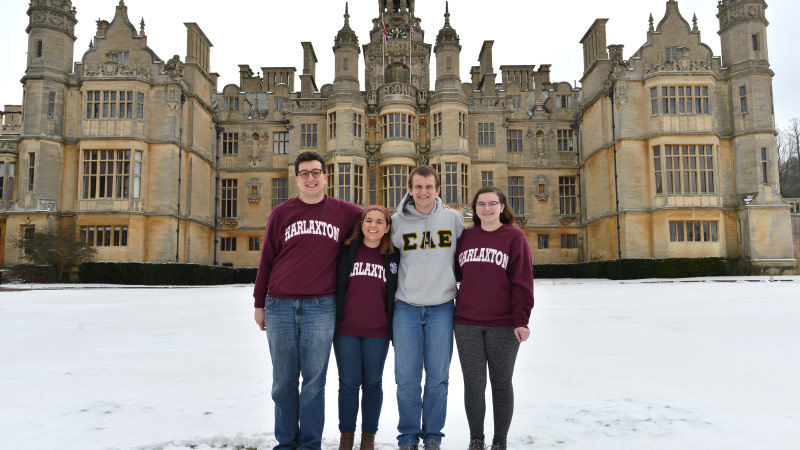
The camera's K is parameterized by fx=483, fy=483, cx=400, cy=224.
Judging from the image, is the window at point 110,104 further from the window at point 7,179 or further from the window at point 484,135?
the window at point 484,135

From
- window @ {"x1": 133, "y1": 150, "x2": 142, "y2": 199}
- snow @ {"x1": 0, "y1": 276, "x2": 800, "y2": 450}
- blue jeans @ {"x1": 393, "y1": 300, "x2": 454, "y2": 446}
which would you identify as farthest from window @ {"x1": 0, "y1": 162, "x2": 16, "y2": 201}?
blue jeans @ {"x1": 393, "y1": 300, "x2": 454, "y2": 446}

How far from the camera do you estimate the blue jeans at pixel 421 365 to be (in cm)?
330

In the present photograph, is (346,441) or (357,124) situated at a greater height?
(357,124)

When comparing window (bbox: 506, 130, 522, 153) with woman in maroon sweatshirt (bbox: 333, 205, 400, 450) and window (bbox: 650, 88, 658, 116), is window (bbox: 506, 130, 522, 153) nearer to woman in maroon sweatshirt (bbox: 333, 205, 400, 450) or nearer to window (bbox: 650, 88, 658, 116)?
window (bbox: 650, 88, 658, 116)

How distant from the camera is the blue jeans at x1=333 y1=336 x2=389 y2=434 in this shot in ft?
10.9

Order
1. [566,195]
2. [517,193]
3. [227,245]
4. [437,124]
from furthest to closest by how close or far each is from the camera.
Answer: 1. [566,195]
2. [517,193]
3. [227,245]
4. [437,124]

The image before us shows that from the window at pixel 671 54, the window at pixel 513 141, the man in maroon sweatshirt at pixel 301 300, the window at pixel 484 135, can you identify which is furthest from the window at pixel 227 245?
the man in maroon sweatshirt at pixel 301 300

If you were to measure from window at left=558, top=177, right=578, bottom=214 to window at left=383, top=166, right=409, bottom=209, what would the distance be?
10.9 metres

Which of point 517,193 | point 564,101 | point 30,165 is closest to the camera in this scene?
point 30,165

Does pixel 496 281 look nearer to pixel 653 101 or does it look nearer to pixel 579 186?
pixel 653 101

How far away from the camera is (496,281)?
11.3 feet

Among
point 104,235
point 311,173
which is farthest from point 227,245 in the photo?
point 311,173

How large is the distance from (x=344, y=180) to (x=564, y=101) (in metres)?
16.1

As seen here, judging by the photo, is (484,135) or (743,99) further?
(484,135)
